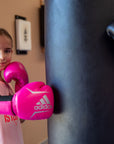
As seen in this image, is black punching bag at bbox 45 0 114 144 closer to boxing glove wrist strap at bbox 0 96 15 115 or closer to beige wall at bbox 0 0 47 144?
boxing glove wrist strap at bbox 0 96 15 115

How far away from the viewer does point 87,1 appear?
53 cm

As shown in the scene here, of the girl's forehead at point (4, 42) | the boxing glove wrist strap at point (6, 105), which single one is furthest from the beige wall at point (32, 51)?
the boxing glove wrist strap at point (6, 105)

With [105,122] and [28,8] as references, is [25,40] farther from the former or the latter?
[105,122]

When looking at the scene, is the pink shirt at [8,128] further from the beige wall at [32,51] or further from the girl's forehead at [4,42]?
the beige wall at [32,51]

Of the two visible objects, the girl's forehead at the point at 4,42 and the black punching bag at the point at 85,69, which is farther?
the girl's forehead at the point at 4,42

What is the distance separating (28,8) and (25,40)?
31 cm

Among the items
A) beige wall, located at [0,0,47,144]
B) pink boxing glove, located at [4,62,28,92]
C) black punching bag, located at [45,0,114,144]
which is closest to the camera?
black punching bag, located at [45,0,114,144]

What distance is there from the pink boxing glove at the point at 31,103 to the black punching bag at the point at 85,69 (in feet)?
0.13

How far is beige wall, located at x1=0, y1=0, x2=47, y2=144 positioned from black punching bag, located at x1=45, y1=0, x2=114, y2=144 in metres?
1.06

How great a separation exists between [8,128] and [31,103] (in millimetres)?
413

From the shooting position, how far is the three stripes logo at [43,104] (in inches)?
21.9

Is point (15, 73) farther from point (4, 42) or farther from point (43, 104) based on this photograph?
point (43, 104)

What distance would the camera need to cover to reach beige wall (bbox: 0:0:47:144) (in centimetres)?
156

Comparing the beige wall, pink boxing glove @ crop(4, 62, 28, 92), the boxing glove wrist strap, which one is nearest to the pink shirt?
pink boxing glove @ crop(4, 62, 28, 92)
